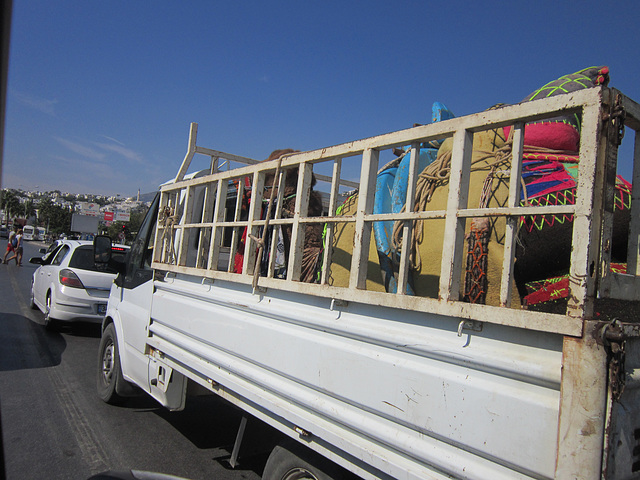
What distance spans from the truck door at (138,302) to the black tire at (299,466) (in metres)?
2.03

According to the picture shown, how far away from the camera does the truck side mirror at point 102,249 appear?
4578 mm

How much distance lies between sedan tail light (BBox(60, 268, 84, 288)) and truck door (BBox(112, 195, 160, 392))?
12.1 feet

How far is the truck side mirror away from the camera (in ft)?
15.0

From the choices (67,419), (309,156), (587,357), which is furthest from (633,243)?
(67,419)

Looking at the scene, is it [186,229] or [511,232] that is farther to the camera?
[186,229]

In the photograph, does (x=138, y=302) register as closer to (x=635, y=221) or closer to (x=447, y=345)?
(x=447, y=345)

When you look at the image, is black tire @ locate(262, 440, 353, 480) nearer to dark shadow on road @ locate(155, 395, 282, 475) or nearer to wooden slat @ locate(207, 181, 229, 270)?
dark shadow on road @ locate(155, 395, 282, 475)

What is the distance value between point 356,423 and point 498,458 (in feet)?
2.13

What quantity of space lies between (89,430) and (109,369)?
0.80 metres

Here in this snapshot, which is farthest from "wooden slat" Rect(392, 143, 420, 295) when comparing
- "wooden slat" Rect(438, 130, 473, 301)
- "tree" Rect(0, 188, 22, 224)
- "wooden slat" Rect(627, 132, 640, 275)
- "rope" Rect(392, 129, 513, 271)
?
"tree" Rect(0, 188, 22, 224)

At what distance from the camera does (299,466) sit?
2330mm

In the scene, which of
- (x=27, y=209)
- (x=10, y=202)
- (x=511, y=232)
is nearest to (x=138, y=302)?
(x=511, y=232)

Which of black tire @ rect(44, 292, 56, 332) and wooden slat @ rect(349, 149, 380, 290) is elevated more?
wooden slat @ rect(349, 149, 380, 290)

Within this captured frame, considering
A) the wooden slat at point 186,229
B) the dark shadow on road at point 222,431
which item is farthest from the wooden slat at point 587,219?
the wooden slat at point 186,229
